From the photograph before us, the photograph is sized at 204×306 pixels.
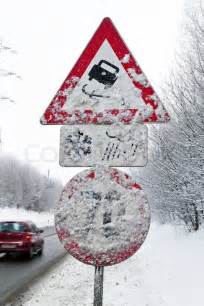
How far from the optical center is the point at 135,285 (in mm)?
9891

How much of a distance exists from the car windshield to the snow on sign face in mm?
15040

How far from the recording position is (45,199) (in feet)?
393

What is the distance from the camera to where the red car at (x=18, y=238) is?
53.3 ft

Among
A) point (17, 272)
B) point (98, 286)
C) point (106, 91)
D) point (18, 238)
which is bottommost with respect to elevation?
point (17, 272)

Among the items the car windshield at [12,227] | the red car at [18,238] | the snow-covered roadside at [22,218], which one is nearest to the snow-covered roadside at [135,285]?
the red car at [18,238]

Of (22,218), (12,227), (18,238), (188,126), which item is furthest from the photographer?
(22,218)

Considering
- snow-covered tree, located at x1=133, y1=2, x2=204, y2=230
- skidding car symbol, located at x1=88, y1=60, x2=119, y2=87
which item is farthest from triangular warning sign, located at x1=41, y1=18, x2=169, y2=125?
snow-covered tree, located at x1=133, y1=2, x2=204, y2=230

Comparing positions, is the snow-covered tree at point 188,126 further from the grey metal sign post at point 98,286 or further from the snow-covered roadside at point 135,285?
the grey metal sign post at point 98,286

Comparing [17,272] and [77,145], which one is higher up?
[77,145]

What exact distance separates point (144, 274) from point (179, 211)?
23.7 feet

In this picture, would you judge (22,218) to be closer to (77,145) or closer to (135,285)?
(135,285)

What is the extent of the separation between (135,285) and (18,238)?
7701mm

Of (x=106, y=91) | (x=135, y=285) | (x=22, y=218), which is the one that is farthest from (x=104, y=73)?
(x=22, y=218)

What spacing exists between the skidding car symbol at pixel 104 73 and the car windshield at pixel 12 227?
15029mm
